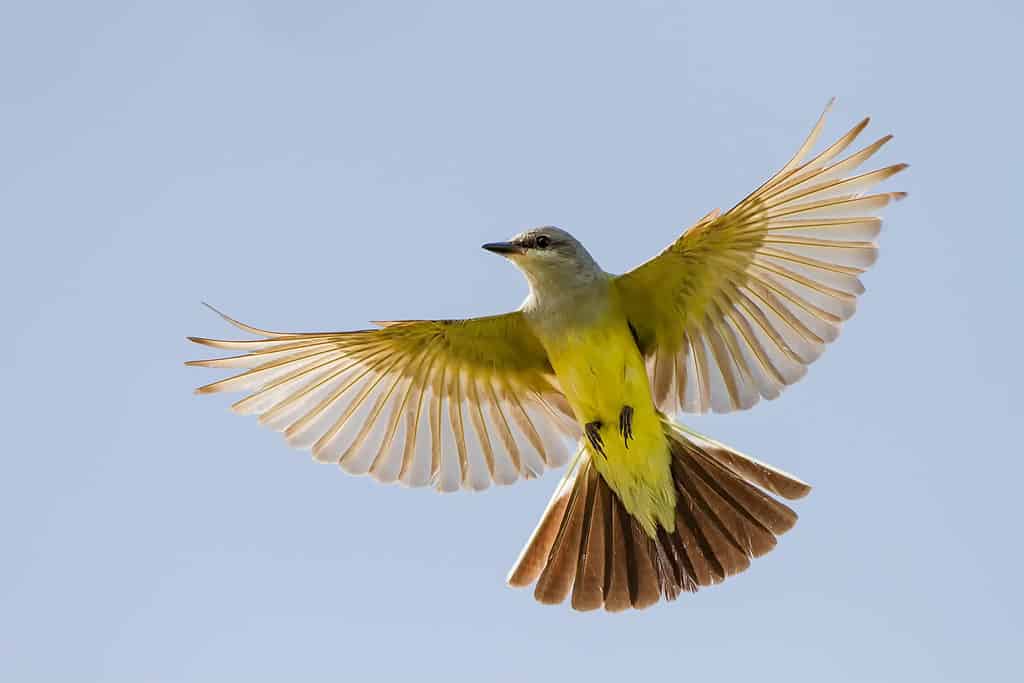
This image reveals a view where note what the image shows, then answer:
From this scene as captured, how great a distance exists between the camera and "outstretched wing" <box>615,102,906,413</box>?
7727 mm

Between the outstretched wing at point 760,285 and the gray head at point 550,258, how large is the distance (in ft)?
0.83

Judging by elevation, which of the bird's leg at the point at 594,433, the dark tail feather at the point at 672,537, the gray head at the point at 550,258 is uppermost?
the gray head at the point at 550,258

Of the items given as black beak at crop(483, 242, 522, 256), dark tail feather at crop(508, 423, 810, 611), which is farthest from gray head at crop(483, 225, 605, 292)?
dark tail feather at crop(508, 423, 810, 611)

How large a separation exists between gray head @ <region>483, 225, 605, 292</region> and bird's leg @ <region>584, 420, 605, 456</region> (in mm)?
889

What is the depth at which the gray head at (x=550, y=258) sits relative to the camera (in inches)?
327

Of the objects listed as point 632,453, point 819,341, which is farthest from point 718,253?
point 632,453

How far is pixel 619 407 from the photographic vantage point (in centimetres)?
825

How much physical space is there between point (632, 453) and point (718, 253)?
4.55ft

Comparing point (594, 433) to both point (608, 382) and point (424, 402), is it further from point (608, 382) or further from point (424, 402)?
point (424, 402)

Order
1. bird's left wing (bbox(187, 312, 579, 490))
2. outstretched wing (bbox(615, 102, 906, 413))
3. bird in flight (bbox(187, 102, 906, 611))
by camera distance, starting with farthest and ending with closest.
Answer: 1. bird's left wing (bbox(187, 312, 579, 490))
2. bird in flight (bbox(187, 102, 906, 611))
3. outstretched wing (bbox(615, 102, 906, 413))

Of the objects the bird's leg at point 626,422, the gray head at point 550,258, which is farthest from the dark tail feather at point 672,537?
the gray head at point 550,258

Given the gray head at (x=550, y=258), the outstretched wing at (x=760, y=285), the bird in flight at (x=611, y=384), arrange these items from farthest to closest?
the gray head at (x=550, y=258)
the bird in flight at (x=611, y=384)
the outstretched wing at (x=760, y=285)

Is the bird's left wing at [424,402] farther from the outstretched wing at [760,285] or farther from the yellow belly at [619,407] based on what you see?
the outstretched wing at [760,285]

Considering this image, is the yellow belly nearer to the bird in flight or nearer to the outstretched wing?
the bird in flight
